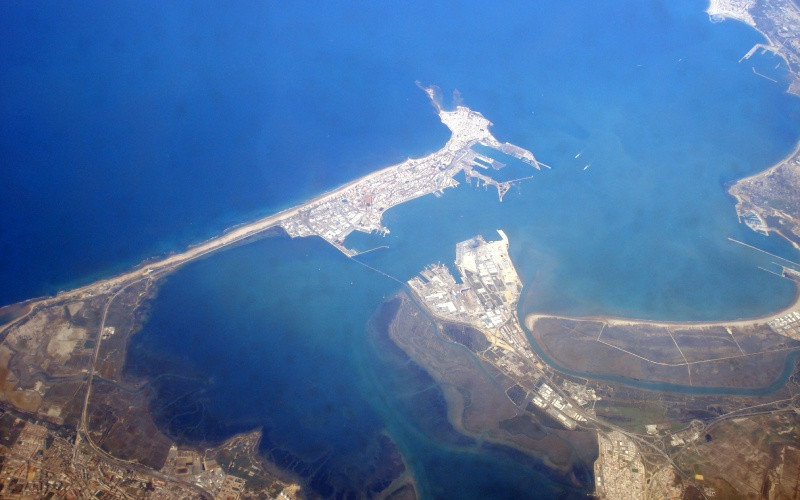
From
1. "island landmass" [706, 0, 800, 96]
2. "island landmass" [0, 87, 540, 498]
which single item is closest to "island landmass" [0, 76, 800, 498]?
"island landmass" [0, 87, 540, 498]

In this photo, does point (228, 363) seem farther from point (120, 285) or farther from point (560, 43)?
point (560, 43)

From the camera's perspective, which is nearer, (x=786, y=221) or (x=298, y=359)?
(x=298, y=359)

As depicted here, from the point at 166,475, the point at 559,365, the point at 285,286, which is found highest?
the point at 559,365

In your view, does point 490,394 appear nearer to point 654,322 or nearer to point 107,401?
point 654,322

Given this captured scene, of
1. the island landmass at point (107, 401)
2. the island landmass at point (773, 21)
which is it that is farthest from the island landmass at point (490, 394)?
the island landmass at point (773, 21)

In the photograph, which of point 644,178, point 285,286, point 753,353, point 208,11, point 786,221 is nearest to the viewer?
point 753,353

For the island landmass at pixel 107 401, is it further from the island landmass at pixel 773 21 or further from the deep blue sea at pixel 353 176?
the island landmass at pixel 773 21

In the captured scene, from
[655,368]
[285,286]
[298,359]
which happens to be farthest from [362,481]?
[655,368]

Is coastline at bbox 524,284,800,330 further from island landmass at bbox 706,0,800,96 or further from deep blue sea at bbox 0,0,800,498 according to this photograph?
island landmass at bbox 706,0,800,96
